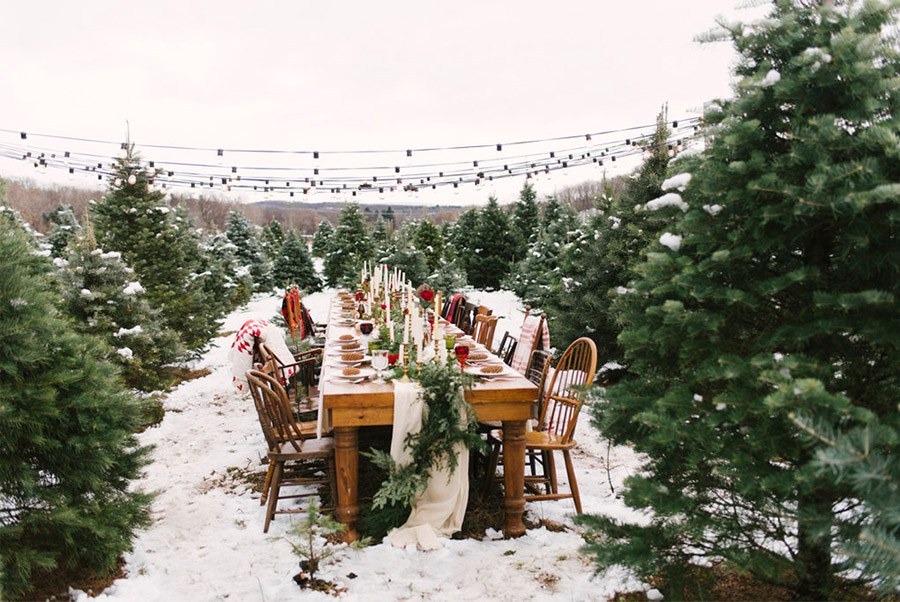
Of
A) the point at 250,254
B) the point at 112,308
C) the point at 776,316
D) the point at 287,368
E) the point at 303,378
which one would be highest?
the point at 250,254

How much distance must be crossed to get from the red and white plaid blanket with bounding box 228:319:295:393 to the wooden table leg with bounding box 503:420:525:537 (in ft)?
7.29

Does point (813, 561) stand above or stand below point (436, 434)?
below

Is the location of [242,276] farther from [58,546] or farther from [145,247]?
[58,546]

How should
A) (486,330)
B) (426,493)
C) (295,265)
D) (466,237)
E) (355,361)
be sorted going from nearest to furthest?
(426,493)
(355,361)
(486,330)
(466,237)
(295,265)

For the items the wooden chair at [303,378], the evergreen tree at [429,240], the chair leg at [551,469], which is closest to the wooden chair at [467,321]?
the wooden chair at [303,378]

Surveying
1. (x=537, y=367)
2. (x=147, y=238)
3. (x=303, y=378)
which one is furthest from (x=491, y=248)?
(x=537, y=367)

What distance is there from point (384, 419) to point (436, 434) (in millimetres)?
321

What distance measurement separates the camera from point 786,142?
201cm

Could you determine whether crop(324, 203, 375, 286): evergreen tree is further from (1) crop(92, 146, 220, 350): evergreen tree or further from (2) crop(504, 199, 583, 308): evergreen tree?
(1) crop(92, 146, 220, 350): evergreen tree

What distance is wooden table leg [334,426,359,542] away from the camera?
3.14 metres

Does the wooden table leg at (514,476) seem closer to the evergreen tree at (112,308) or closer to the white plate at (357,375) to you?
the white plate at (357,375)

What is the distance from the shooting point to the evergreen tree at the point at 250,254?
20891mm

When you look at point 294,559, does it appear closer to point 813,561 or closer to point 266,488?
point 266,488

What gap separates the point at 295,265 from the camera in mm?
20781
